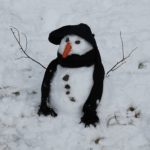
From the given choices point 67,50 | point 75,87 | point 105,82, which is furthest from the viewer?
point 105,82

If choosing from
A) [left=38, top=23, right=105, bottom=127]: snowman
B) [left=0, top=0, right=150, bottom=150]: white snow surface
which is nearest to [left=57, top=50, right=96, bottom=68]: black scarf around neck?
[left=38, top=23, right=105, bottom=127]: snowman

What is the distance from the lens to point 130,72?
452 centimetres

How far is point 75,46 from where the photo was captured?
149 inches

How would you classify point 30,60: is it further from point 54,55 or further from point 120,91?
point 120,91

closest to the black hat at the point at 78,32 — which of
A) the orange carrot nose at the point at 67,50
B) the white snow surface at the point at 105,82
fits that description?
the orange carrot nose at the point at 67,50

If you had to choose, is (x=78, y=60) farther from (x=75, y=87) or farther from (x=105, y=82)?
(x=105, y=82)

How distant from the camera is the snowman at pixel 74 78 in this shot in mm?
3807

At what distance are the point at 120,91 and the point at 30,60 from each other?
102 centimetres

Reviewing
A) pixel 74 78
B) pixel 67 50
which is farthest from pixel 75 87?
pixel 67 50

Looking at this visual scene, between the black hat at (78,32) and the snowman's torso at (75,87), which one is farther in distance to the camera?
the snowman's torso at (75,87)

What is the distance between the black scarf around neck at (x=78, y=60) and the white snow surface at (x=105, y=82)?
0.44 m

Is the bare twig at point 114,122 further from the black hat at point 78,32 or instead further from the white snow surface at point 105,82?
the black hat at point 78,32

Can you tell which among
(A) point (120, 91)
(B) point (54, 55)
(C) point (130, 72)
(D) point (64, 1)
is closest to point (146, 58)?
(C) point (130, 72)

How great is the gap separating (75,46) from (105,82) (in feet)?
2.15
